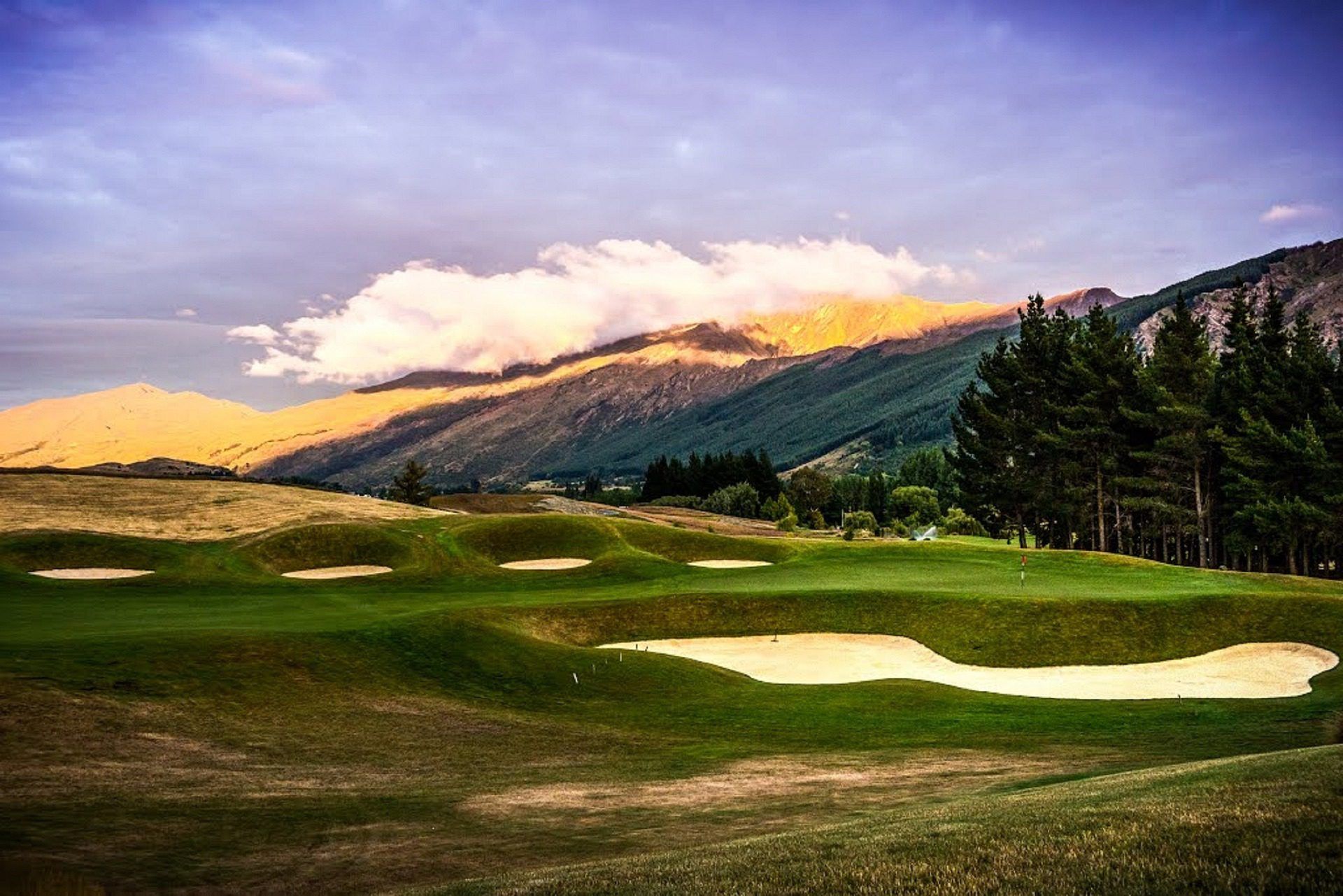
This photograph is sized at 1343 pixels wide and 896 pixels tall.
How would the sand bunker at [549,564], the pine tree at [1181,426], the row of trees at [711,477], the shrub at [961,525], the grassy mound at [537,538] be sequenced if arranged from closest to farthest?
the sand bunker at [549,564] < the grassy mound at [537,538] < the pine tree at [1181,426] < the shrub at [961,525] < the row of trees at [711,477]

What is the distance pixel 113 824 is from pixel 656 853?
29.0ft

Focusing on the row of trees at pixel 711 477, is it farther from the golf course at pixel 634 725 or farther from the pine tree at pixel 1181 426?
the golf course at pixel 634 725

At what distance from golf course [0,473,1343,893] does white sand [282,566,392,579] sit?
488mm

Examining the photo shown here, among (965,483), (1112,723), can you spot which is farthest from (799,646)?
(965,483)

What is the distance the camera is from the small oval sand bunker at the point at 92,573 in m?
50.7

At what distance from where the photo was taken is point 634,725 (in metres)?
27.4

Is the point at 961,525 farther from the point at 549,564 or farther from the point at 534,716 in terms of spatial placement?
the point at 534,716

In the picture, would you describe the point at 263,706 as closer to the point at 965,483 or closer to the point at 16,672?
the point at 16,672

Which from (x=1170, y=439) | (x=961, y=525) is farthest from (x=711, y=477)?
(x=1170, y=439)

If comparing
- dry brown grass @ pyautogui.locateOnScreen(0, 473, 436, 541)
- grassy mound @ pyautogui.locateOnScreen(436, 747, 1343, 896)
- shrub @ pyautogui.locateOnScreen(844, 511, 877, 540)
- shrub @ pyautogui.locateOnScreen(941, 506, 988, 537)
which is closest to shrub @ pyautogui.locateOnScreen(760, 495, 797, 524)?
shrub @ pyautogui.locateOnScreen(844, 511, 877, 540)

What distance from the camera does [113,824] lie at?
14.8 m

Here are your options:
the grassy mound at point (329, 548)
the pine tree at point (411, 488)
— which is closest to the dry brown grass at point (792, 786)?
the grassy mound at point (329, 548)

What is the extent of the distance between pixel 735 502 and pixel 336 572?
361 ft

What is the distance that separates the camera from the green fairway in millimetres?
14656
